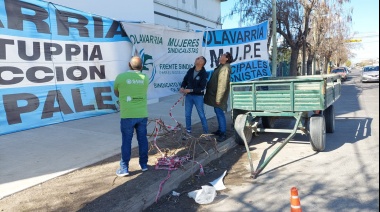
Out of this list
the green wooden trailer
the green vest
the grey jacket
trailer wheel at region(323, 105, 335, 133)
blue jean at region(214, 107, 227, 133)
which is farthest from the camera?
trailer wheel at region(323, 105, 335, 133)

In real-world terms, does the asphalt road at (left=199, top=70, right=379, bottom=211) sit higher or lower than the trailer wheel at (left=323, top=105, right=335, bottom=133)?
lower

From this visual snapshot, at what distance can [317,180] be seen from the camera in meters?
4.53

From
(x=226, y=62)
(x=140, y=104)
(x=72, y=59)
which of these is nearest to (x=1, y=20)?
(x=72, y=59)

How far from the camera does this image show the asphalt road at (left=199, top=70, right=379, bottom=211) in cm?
378

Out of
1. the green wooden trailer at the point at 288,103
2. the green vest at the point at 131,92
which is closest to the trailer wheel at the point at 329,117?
the green wooden trailer at the point at 288,103

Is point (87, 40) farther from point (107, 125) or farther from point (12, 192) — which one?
point (107, 125)

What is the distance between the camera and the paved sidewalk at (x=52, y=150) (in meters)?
4.65

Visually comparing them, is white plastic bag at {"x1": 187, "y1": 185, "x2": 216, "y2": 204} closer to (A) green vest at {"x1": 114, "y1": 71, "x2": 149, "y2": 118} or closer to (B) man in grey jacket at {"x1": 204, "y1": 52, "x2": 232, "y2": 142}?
(A) green vest at {"x1": 114, "y1": 71, "x2": 149, "y2": 118}

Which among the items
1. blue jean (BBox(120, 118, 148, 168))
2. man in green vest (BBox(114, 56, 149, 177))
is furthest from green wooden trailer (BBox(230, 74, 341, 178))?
man in green vest (BBox(114, 56, 149, 177))

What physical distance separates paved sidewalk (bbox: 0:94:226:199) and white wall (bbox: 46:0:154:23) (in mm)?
3360

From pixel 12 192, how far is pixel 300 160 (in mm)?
4416

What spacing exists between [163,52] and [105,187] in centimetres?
351

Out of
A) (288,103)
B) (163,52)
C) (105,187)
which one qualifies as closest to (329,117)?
(288,103)

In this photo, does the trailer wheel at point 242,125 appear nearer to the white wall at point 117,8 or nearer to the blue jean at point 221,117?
the blue jean at point 221,117
